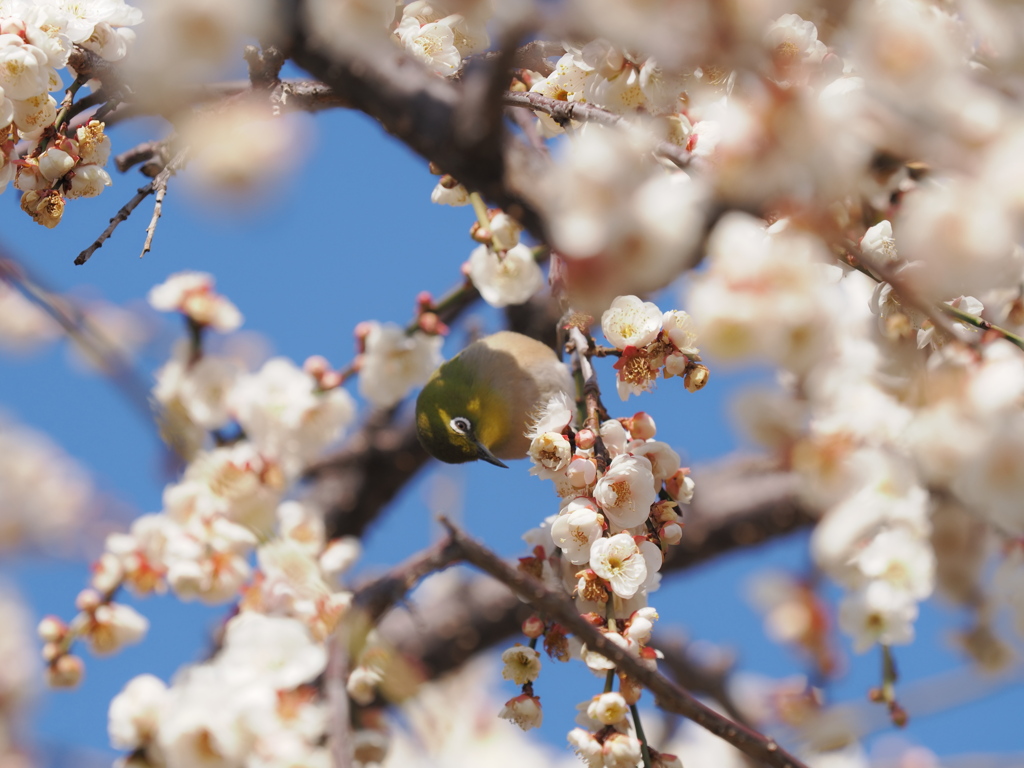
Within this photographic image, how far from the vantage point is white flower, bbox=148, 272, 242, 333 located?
253cm

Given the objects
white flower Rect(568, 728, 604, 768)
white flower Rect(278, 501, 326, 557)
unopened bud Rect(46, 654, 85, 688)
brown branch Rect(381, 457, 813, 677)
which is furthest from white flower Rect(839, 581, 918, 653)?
brown branch Rect(381, 457, 813, 677)

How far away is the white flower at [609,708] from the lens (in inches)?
53.9

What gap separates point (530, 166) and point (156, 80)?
38 cm

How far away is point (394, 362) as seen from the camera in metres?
2.84

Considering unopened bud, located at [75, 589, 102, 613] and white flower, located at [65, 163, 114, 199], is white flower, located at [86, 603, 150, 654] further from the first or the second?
white flower, located at [65, 163, 114, 199]

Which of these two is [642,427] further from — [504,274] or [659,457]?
[504,274]

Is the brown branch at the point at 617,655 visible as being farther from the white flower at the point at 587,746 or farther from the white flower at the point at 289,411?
the white flower at the point at 289,411

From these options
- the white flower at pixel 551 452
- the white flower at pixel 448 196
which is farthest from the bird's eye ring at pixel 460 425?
the white flower at pixel 551 452

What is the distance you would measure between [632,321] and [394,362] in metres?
1.35

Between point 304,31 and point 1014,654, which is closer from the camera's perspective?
point 304,31

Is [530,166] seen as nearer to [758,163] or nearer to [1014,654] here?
[758,163]

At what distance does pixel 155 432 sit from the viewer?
1228mm

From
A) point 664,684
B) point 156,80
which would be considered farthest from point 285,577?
point 156,80

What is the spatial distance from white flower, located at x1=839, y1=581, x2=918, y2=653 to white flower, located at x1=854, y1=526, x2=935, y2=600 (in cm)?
1
